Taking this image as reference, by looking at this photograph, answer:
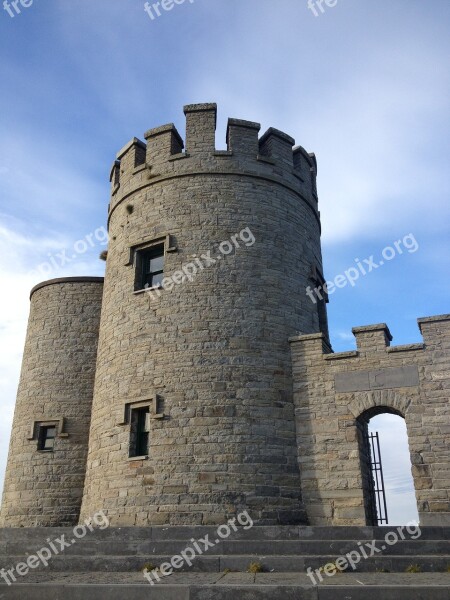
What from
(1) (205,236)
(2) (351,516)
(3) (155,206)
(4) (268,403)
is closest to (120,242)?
(3) (155,206)

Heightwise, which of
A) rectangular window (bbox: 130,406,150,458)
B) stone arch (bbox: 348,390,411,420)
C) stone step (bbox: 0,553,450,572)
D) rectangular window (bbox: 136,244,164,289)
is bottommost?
stone step (bbox: 0,553,450,572)

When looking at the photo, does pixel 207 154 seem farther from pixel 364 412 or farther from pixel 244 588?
pixel 244 588

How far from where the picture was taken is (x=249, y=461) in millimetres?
9875

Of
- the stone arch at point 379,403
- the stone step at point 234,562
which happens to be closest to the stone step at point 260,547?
the stone step at point 234,562

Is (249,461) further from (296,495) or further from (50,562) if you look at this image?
(50,562)

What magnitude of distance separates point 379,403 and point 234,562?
4450 mm

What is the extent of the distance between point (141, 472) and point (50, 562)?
→ 2828 millimetres

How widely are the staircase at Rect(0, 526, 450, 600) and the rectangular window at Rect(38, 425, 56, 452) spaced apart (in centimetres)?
477

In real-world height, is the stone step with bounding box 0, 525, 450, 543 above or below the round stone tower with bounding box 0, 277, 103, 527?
below

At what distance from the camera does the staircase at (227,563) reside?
552 centimetres

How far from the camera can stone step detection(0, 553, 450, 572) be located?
257 inches

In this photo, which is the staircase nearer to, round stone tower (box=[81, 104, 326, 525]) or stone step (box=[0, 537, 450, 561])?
stone step (box=[0, 537, 450, 561])

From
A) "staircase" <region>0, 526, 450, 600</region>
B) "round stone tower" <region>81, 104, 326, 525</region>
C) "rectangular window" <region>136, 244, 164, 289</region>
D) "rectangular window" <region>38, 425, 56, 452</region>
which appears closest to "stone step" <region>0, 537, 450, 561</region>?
"staircase" <region>0, 526, 450, 600</region>

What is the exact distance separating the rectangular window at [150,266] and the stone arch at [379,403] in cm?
503
